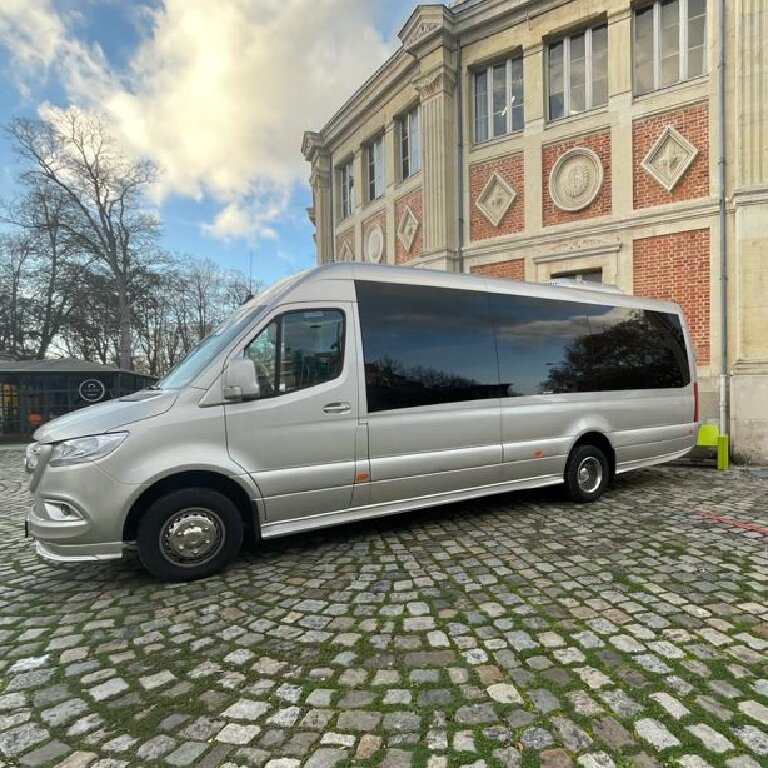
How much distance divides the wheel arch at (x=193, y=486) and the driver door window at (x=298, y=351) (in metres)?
0.77

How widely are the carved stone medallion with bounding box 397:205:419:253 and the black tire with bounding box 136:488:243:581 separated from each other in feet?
36.8

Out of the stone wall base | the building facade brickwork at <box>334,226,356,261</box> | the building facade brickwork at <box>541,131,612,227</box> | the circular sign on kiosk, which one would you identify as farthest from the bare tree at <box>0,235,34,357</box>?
the stone wall base

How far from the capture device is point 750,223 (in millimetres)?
8883

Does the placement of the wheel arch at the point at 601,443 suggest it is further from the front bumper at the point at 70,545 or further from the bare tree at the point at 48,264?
the bare tree at the point at 48,264

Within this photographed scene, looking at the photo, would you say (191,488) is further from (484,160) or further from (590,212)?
(484,160)

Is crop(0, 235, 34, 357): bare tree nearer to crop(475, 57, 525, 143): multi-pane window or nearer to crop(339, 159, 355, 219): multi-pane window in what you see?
crop(339, 159, 355, 219): multi-pane window

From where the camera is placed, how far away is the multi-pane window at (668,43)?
31.7ft

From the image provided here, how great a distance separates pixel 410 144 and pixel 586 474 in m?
11.4

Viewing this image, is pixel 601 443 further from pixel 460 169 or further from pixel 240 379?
pixel 460 169

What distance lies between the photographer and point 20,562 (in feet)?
14.4

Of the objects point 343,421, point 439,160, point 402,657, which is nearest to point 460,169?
point 439,160

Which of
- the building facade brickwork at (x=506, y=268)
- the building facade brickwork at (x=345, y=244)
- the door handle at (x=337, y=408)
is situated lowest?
the door handle at (x=337, y=408)

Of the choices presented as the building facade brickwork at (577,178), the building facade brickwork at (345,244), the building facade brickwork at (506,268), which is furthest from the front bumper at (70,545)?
the building facade brickwork at (345,244)

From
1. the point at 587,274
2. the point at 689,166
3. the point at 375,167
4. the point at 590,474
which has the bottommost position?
the point at 590,474
